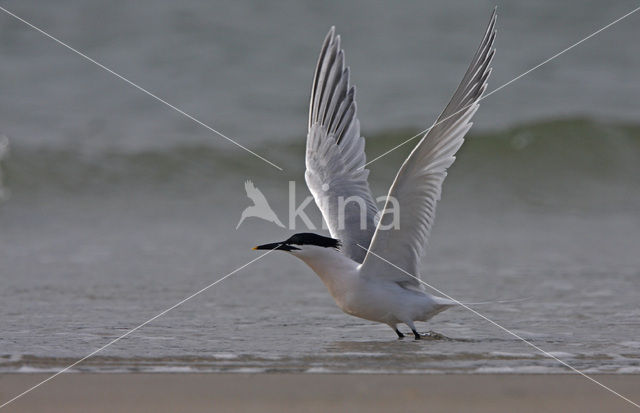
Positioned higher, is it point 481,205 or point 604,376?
point 481,205

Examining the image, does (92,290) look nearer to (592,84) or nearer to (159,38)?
(159,38)

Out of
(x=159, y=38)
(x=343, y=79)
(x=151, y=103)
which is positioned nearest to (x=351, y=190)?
(x=343, y=79)

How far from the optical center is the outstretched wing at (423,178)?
15.1ft

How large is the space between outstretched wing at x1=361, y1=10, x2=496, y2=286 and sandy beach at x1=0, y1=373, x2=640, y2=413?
3.61 ft

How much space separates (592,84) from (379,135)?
320 cm

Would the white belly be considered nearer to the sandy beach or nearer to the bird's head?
the bird's head

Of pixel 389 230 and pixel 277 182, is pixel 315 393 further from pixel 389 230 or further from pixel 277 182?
pixel 277 182

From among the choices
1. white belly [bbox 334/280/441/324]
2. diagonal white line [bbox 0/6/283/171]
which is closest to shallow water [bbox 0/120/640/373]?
white belly [bbox 334/280/441/324]

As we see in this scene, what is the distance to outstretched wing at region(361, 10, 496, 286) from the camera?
4.61m

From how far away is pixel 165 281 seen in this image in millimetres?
6516

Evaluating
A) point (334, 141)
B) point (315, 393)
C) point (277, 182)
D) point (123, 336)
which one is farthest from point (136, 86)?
point (315, 393)

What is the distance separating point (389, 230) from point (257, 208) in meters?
5.03

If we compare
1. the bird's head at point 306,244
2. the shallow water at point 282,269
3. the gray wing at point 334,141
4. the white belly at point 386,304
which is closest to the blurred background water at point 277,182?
the shallow water at point 282,269

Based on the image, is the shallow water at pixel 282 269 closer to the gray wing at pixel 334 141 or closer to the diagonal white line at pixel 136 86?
the diagonal white line at pixel 136 86
